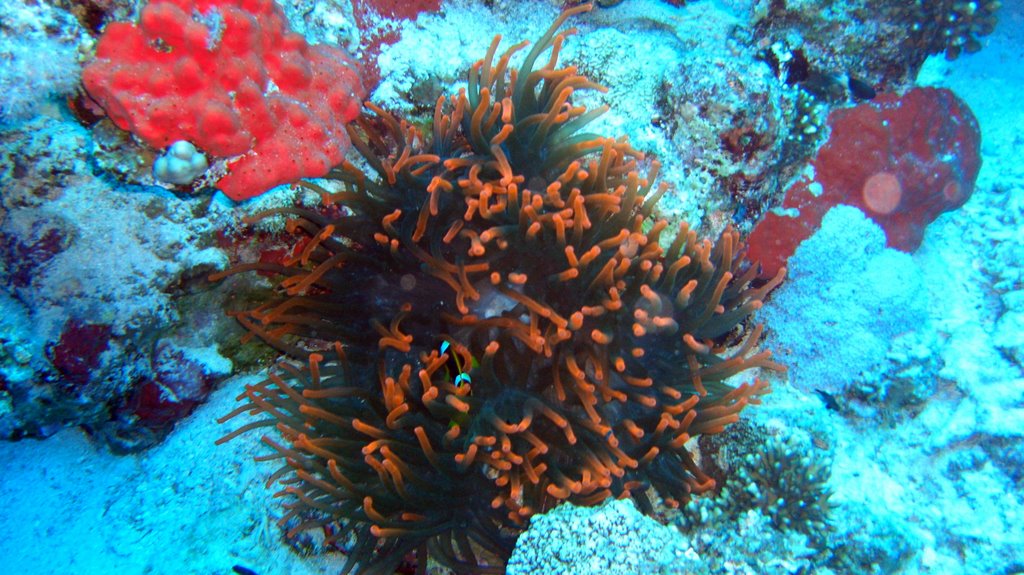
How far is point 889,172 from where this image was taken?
4.63 m

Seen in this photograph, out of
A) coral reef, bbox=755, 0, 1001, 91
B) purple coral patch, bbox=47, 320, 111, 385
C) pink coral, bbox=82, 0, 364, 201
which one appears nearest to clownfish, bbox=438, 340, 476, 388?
pink coral, bbox=82, 0, 364, 201

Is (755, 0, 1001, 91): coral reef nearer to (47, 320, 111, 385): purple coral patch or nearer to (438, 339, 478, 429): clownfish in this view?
(438, 339, 478, 429): clownfish

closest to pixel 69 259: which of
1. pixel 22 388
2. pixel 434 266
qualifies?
pixel 22 388

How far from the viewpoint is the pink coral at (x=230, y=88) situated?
2.72 m

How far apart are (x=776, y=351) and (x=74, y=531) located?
16.0 ft

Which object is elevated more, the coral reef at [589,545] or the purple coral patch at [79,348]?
the coral reef at [589,545]

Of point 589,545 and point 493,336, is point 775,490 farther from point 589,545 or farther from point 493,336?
point 493,336

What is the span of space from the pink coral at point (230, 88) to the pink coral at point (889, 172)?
3246 millimetres

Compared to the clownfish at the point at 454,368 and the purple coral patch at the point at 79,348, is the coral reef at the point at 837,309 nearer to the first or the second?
the clownfish at the point at 454,368

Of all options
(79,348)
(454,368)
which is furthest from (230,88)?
(454,368)

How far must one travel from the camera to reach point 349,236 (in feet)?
10.8

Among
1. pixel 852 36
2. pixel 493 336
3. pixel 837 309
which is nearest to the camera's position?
pixel 493 336

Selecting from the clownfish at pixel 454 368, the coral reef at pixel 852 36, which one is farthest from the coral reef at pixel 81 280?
the coral reef at pixel 852 36

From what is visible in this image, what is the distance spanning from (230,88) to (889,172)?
190 inches
